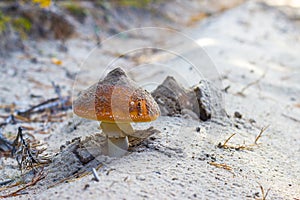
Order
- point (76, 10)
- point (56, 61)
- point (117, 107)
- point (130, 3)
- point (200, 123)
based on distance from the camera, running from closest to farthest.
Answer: point (117, 107)
point (200, 123)
point (56, 61)
point (76, 10)
point (130, 3)

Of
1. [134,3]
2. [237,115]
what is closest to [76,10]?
[134,3]

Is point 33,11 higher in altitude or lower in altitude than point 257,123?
higher

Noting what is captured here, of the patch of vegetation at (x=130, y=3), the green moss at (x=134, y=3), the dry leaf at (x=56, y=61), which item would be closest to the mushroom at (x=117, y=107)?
the dry leaf at (x=56, y=61)

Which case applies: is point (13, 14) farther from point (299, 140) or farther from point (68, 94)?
point (299, 140)

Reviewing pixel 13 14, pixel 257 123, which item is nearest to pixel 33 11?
pixel 13 14

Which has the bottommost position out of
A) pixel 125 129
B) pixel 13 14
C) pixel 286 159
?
pixel 286 159

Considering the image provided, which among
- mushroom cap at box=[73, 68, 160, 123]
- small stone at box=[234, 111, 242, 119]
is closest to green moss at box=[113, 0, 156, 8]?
small stone at box=[234, 111, 242, 119]

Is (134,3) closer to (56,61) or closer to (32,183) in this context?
(56,61)
